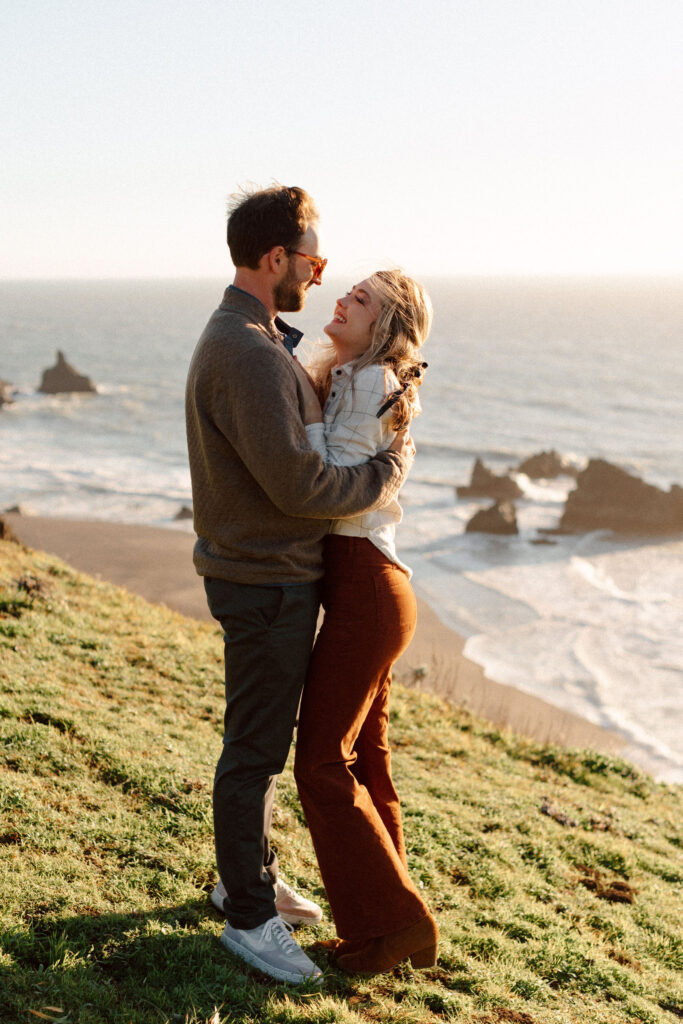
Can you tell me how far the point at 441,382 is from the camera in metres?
71.2

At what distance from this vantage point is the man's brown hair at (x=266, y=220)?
10.2 ft

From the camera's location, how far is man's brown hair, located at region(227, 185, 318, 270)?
3.12 m

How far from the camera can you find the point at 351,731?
11.4 feet

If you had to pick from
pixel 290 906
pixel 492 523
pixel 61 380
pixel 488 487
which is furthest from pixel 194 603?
pixel 61 380

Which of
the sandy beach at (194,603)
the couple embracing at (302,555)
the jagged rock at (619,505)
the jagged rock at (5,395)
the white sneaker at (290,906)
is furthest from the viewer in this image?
the jagged rock at (5,395)

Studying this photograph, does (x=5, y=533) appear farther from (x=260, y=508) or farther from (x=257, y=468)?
(x=257, y=468)

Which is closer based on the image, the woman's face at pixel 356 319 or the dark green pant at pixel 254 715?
the dark green pant at pixel 254 715

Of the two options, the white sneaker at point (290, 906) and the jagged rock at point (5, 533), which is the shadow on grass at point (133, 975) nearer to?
the white sneaker at point (290, 906)

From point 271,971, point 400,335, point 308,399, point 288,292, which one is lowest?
point 271,971

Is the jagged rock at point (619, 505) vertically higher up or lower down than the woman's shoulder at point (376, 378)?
lower down

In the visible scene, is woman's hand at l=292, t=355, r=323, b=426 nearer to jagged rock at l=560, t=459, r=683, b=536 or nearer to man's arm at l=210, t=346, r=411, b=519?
man's arm at l=210, t=346, r=411, b=519

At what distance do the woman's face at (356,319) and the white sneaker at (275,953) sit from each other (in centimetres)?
242

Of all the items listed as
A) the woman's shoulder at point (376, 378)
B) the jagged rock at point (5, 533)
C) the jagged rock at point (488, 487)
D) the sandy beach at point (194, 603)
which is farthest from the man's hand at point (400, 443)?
the jagged rock at point (488, 487)

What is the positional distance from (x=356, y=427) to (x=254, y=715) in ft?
3.95
